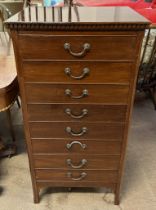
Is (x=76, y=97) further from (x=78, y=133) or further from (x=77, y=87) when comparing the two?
(x=78, y=133)

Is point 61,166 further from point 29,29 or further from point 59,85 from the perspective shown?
point 29,29

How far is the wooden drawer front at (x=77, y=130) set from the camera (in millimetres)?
1043

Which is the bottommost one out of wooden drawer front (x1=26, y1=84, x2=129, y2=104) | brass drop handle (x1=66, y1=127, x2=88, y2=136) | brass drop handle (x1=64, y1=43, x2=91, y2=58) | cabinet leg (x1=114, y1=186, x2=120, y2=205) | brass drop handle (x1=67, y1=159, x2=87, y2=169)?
cabinet leg (x1=114, y1=186, x2=120, y2=205)

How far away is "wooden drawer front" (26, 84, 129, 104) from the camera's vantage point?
0.95 metres

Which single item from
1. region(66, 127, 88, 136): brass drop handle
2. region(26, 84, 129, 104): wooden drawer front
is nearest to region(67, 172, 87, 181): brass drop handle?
region(66, 127, 88, 136): brass drop handle

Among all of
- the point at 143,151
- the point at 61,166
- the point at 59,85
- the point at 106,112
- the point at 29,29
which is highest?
the point at 29,29

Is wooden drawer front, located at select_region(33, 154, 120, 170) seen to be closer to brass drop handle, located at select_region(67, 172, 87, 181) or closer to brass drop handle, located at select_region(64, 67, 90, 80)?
brass drop handle, located at select_region(67, 172, 87, 181)

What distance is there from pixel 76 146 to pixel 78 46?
488mm

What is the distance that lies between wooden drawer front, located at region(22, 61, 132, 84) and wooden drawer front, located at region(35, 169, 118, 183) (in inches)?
20.0

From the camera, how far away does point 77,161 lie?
3.81 ft

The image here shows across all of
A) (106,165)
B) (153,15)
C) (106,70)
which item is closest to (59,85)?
(106,70)

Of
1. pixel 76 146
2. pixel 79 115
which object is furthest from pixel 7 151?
pixel 79 115

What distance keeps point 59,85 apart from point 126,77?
269mm

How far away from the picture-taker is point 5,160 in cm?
161
